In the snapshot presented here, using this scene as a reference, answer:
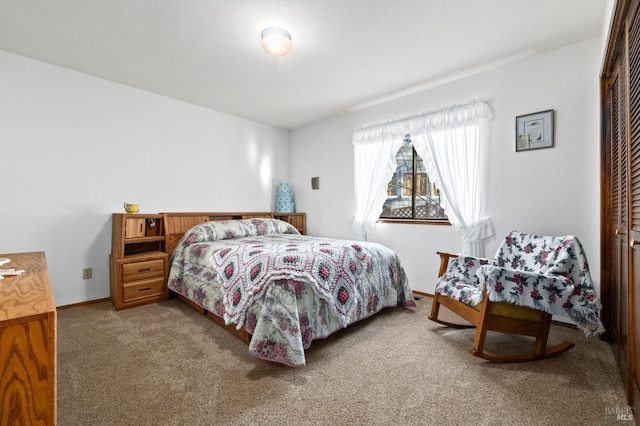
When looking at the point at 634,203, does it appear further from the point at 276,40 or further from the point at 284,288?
the point at 276,40

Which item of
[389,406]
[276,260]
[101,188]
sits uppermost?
[101,188]

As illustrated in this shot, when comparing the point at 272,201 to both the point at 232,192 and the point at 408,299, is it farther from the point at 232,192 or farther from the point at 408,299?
the point at 408,299

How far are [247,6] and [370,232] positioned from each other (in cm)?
283

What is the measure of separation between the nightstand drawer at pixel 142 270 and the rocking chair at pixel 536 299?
2951mm

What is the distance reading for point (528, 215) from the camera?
2791 mm

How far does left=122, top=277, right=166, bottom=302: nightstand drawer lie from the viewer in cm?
301

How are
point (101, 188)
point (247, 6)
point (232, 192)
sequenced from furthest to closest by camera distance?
point (232, 192)
point (101, 188)
point (247, 6)

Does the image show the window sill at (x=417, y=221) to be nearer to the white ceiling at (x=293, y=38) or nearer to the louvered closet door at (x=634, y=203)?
the white ceiling at (x=293, y=38)

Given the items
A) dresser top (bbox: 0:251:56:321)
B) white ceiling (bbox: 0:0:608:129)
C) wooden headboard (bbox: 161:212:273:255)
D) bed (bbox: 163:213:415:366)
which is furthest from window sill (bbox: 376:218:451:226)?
dresser top (bbox: 0:251:56:321)

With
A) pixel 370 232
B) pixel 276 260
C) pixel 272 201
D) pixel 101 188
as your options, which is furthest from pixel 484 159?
pixel 101 188

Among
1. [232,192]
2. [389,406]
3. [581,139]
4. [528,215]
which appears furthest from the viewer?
[232,192]

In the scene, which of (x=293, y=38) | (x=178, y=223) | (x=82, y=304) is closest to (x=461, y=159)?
(x=293, y=38)

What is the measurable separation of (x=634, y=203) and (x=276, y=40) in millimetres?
2451

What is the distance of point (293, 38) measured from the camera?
2443mm
